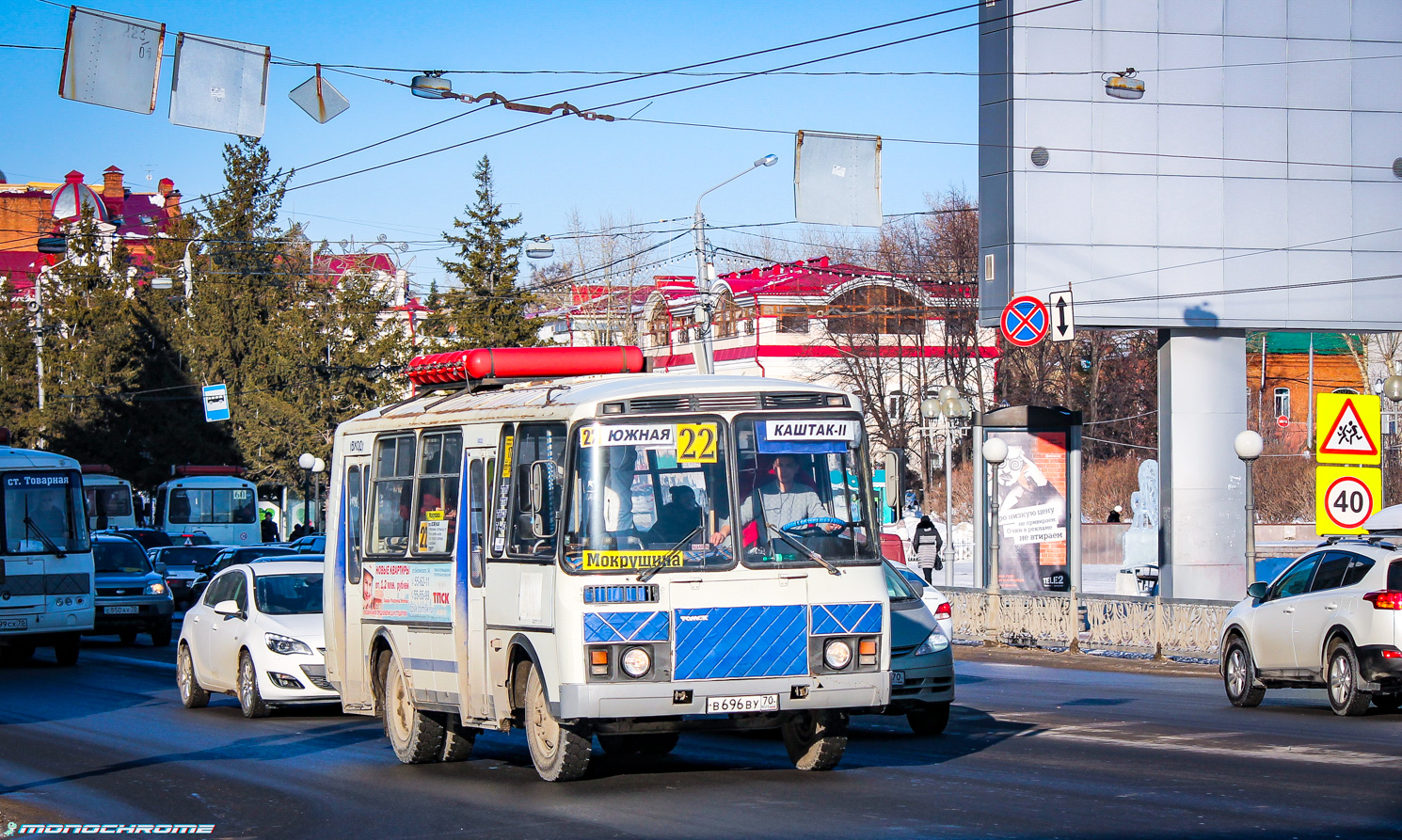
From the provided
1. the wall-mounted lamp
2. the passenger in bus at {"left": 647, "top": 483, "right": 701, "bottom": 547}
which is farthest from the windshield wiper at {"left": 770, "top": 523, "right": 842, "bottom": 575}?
the wall-mounted lamp

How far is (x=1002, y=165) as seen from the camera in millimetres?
27641

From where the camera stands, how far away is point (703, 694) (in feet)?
33.7

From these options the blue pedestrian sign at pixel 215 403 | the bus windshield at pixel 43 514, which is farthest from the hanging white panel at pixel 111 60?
the blue pedestrian sign at pixel 215 403

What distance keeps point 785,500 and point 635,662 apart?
4.75 ft

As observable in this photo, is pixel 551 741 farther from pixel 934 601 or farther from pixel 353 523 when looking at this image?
pixel 934 601

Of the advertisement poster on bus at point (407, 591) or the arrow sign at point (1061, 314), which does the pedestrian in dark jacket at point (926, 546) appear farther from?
the advertisement poster on bus at point (407, 591)

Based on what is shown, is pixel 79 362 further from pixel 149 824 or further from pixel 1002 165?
pixel 149 824

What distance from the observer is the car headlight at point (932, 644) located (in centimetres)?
1384

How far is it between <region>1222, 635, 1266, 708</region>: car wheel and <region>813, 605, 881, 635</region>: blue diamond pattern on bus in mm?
7444

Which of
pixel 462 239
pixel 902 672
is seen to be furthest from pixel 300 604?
pixel 462 239

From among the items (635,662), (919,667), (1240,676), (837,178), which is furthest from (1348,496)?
(635,662)

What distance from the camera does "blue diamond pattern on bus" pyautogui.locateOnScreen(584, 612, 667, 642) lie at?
1014cm

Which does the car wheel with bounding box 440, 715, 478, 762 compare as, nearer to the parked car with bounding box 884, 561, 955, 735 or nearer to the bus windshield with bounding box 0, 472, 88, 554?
the parked car with bounding box 884, 561, 955, 735

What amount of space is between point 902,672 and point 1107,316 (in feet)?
49.6
